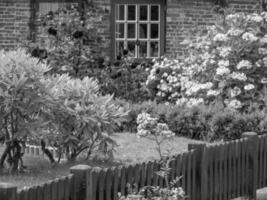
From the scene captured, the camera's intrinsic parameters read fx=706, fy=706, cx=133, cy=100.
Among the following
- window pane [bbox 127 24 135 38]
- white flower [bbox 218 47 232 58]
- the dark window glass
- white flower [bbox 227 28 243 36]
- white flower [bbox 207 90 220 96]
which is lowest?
white flower [bbox 207 90 220 96]

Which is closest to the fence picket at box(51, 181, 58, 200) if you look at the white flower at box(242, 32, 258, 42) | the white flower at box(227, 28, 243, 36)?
the white flower at box(242, 32, 258, 42)

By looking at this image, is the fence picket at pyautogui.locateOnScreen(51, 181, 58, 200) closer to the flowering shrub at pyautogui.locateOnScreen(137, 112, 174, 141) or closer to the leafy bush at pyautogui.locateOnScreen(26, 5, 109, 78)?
the flowering shrub at pyautogui.locateOnScreen(137, 112, 174, 141)

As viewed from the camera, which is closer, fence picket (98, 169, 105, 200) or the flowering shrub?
fence picket (98, 169, 105, 200)

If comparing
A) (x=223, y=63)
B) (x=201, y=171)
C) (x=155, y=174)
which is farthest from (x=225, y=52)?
(x=155, y=174)

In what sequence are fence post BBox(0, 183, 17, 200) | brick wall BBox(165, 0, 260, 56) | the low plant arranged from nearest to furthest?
fence post BBox(0, 183, 17, 200) < the low plant < brick wall BBox(165, 0, 260, 56)

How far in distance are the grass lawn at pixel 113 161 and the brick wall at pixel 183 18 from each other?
4607 mm

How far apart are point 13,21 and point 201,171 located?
9.77 meters

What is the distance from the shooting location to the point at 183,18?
52.7ft

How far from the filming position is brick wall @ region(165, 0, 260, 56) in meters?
16.0

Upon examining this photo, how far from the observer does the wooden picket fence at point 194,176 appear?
563cm

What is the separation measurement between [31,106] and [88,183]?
8.64ft

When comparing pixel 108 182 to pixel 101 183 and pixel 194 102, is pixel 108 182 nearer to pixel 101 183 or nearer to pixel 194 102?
pixel 101 183

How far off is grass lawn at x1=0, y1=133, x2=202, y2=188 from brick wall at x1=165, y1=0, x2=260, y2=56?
181 inches

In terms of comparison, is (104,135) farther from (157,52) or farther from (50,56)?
(157,52)
